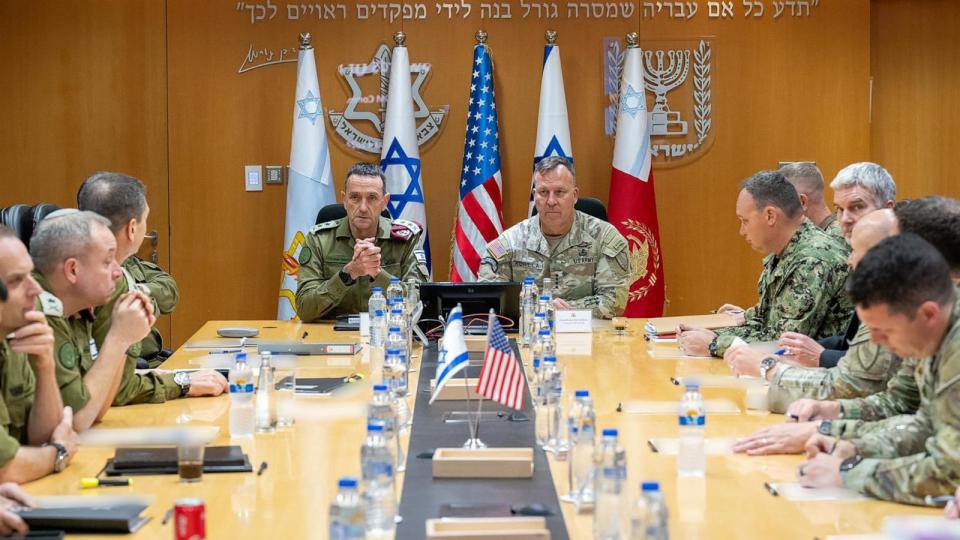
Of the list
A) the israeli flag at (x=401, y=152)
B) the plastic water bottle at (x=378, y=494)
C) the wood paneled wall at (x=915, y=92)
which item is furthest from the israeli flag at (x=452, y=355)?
the wood paneled wall at (x=915, y=92)

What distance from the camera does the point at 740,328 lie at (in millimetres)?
4824

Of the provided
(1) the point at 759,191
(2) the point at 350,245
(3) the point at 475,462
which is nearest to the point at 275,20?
(2) the point at 350,245

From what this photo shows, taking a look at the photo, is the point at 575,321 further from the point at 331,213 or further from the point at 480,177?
the point at 480,177

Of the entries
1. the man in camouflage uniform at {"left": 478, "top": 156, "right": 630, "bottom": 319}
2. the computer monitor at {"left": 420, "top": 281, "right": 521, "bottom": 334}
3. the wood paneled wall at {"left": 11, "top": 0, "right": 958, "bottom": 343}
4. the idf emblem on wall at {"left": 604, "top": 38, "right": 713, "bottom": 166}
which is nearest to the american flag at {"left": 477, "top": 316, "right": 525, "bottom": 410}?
the computer monitor at {"left": 420, "top": 281, "right": 521, "bottom": 334}

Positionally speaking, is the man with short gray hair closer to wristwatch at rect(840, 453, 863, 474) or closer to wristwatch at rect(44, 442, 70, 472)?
wristwatch at rect(44, 442, 70, 472)

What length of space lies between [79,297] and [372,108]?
170 inches

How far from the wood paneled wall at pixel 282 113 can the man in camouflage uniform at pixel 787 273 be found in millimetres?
2881

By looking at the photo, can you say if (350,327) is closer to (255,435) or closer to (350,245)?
(350,245)

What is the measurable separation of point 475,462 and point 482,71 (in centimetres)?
476

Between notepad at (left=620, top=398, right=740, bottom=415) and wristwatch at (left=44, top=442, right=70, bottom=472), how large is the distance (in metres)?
1.60

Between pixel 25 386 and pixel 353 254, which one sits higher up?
pixel 353 254

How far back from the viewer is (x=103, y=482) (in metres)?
2.73

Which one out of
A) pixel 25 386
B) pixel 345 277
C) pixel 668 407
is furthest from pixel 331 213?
pixel 25 386

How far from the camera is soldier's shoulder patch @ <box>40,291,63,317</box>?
319 cm
